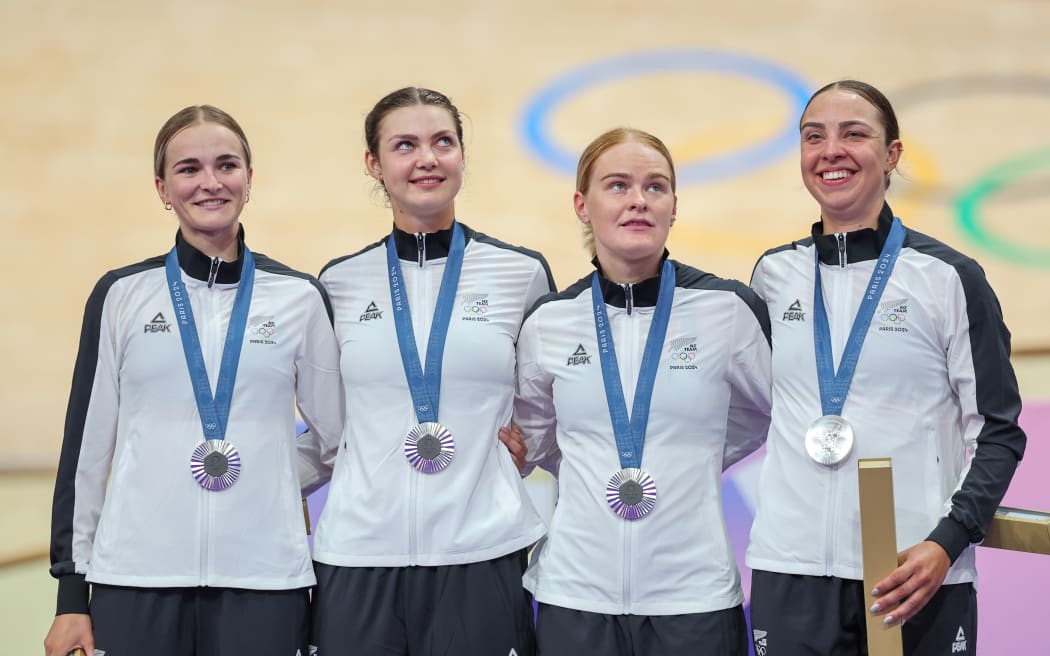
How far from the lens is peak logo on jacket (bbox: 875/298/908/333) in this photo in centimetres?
267

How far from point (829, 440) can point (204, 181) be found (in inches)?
65.0

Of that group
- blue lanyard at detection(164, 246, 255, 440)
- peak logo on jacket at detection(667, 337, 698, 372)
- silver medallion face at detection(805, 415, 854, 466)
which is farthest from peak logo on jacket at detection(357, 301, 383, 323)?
silver medallion face at detection(805, 415, 854, 466)

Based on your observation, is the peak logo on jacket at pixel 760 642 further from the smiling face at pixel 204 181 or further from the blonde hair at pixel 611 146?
the smiling face at pixel 204 181

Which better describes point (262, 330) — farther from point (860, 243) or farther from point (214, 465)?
point (860, 243)

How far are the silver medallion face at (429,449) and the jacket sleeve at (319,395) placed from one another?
330 mm

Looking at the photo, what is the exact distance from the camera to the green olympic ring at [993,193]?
530 centimetres

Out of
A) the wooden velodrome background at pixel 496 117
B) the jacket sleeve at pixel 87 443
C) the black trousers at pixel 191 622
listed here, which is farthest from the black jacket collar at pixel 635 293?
the wooden velodrome background at pixel 496 117

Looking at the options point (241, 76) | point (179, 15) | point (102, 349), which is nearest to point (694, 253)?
point (241, 76)

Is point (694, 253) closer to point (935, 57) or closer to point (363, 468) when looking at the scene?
point (935, 57)

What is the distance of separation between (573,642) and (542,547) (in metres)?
0.27

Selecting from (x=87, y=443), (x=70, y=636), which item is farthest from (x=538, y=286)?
(x=70, y=636)

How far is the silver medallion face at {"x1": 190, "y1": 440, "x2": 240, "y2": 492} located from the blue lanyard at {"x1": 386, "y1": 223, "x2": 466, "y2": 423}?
0.46 m

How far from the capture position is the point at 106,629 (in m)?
2.72

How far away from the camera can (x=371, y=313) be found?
3.04 metres
